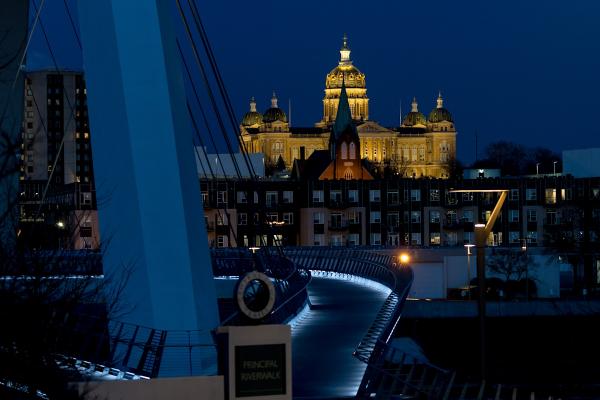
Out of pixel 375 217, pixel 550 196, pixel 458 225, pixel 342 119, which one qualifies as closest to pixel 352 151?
pixel 342 119

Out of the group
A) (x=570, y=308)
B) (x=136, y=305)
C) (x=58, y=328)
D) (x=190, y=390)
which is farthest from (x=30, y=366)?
(x=570, y=308)

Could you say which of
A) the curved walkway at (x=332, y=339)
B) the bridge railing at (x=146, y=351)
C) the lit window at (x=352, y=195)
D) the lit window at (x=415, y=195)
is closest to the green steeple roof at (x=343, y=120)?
the lit window at (x=352, y=195)

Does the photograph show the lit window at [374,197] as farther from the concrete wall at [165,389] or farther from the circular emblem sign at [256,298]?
the circular emblem sign at [256,298]

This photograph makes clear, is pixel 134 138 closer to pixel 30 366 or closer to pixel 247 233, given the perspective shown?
pixel 30 366

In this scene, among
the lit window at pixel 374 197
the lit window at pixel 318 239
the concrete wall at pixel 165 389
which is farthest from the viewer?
the lit window at pixel 374 197

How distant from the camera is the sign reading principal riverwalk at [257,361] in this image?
62.7 feet

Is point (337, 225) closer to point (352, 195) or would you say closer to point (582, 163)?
point (352, 195)

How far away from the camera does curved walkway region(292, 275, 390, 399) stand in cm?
2602

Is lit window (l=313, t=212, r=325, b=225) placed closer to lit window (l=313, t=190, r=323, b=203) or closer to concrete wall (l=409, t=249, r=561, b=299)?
lit window (l=313, t=190, r=323, b=203)

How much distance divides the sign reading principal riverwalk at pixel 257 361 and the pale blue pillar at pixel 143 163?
3.48 m

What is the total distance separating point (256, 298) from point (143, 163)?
4.11 m

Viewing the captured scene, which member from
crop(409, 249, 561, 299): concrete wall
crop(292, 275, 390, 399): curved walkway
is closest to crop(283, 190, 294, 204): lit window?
crop(409, 249, 561, 299): concrete wall

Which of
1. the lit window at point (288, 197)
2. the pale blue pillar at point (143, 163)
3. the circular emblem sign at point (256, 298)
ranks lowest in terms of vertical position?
the circular emblem sign at point (256, 298)

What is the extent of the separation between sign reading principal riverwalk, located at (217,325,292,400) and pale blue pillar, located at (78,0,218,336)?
137 inches
